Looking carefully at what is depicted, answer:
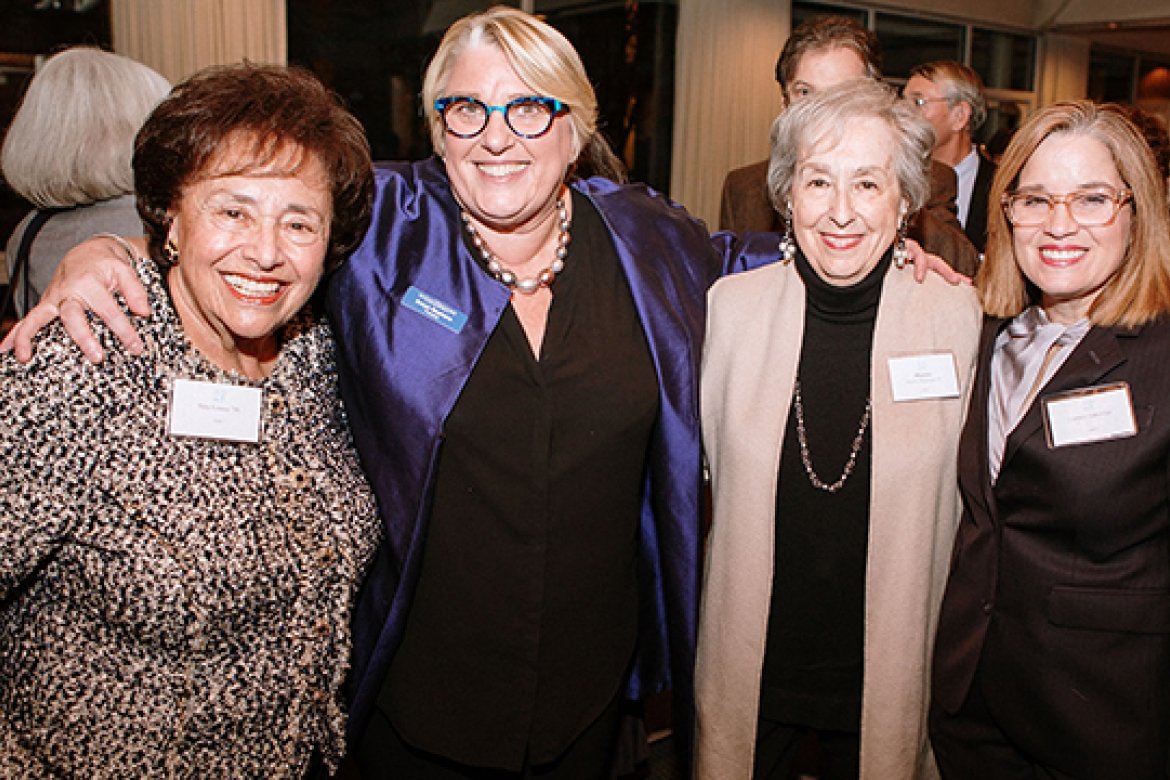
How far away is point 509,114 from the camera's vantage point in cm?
170

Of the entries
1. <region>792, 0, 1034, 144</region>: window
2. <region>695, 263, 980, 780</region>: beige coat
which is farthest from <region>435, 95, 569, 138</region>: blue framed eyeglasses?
<region>792, 0, 1034, 144</region>: window

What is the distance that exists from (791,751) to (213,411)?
4.71 ft

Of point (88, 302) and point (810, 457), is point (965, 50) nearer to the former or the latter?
point (810, 457)

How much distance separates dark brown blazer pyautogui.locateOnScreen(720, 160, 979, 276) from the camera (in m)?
2.62

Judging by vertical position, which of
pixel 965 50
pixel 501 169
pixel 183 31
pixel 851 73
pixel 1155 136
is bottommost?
pixel 501 169

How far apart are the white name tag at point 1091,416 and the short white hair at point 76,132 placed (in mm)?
2300

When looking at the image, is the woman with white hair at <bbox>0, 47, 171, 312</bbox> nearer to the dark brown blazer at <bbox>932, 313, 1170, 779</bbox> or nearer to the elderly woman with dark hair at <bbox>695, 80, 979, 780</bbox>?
the elderly woman with dark hair at <bbox>695, 80, 979, 780</bbox>

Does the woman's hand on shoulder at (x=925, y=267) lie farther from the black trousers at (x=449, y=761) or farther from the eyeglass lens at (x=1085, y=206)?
the black trousers at (x=449, y=761)

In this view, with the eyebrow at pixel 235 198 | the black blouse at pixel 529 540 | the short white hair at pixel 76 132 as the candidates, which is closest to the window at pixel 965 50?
the short white hair at pixel 76 132

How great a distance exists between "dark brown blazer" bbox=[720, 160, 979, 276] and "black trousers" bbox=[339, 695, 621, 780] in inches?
55.9

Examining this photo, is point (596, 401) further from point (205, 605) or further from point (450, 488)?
point (205, 605)

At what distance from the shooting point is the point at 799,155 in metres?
1.90

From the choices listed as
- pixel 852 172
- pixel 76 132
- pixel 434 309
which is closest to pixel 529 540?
pixel 434 309

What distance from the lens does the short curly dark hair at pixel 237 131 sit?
1449mm
